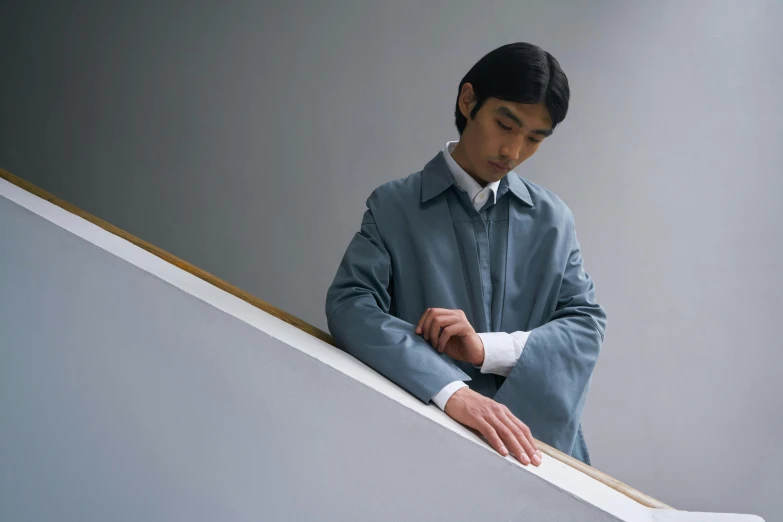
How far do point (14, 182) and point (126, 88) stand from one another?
242 centimetres

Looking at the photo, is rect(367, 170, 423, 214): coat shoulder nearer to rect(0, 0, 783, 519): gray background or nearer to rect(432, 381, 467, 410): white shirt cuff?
rect(432, 381, 467, 410): white shirt cuff

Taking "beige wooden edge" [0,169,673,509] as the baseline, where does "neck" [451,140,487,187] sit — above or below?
above

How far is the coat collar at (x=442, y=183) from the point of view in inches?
56.2

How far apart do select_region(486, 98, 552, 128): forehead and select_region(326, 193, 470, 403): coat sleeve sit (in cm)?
28

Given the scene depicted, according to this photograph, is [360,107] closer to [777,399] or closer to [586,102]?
[586,102]

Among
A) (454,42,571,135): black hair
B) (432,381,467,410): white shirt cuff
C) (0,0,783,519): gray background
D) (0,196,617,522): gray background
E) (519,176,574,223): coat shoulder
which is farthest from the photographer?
(0,0,783,519): gray background

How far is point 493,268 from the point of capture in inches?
55.6

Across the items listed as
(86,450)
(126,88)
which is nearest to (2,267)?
(86,450)

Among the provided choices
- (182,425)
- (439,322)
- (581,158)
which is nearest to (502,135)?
(439,322)

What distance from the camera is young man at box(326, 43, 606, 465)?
51.3 inches

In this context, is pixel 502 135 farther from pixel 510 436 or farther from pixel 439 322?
pixel 510 436

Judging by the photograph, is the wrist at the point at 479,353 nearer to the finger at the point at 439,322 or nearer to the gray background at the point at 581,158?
the finger at the point at 439,322

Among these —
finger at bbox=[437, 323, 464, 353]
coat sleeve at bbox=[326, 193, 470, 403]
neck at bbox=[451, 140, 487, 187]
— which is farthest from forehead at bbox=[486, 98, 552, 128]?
finger at bbox=[437, 323, 464, 353]

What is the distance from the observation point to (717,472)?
2.87 metres
